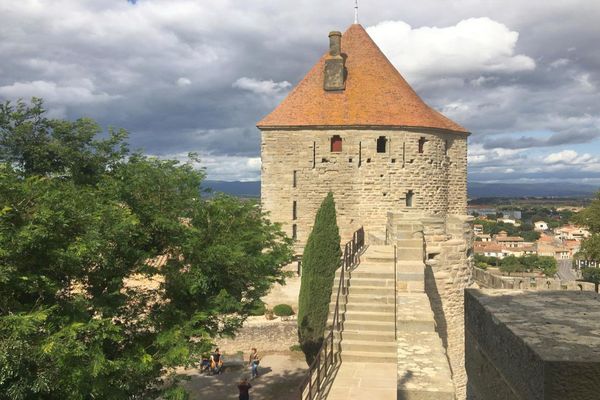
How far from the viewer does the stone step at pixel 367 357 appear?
30.1 feet

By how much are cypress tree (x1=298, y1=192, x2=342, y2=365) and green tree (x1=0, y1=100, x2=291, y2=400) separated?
23.4 ft

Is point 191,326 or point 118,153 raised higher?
point 118,153

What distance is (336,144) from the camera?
24.6 metres

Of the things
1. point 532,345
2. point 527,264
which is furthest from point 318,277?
point 527,264

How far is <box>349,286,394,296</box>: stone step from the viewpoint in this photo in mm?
10812

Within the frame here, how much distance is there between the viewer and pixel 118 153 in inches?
485

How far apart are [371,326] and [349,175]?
1509 cm

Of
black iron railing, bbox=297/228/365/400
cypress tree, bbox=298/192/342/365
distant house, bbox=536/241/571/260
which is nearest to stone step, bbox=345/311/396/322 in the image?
black iron railing, bbox=297/228/365/400

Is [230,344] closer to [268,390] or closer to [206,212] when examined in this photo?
[268,390]

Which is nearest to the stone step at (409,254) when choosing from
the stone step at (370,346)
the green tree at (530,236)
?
the stone step at (370,346)

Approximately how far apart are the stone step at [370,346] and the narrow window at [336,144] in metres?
16.0

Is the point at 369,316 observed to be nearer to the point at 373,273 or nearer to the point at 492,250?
the point at 373,273

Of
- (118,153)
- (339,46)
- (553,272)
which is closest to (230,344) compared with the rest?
(118,153)

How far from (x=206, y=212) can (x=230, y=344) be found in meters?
15.0
